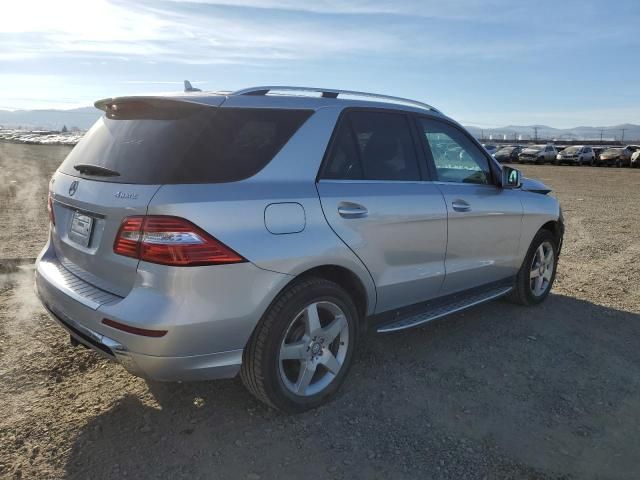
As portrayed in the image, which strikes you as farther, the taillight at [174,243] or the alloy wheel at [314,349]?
the alloy wheel at [314,349]

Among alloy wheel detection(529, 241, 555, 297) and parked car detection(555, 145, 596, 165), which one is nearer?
alloy wheel detection(529, 241, 555, 297)

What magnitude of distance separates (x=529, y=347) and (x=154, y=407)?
277cm

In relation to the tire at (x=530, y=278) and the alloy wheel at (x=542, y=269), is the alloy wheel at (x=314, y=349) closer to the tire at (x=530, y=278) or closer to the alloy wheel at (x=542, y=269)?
the tire at (x=530, y=278)

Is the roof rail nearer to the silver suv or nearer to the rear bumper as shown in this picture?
the silver suv

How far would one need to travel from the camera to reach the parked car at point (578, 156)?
41.0 meters

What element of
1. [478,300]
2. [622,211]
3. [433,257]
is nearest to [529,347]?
[478,300]

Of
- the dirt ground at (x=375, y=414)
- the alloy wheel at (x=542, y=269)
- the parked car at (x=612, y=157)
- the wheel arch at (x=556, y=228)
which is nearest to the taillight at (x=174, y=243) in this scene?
the dirt ground at (x=375, y=414)

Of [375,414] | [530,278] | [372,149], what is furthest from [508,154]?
[375,414]

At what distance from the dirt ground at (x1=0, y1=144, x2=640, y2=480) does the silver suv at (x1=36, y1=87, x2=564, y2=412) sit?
12.0 inches

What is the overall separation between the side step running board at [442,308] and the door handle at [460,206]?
26.2 inches

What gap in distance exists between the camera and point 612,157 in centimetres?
3884

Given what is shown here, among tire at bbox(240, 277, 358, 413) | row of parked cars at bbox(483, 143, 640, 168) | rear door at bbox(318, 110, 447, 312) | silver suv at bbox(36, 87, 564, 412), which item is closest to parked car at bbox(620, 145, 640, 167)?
row of parked cars at bbox(483, 143, 640, 168)

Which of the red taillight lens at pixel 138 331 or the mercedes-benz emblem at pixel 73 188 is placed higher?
the mercedes-benz emblem at pixel 73 188

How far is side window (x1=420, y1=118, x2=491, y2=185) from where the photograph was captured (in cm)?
398
